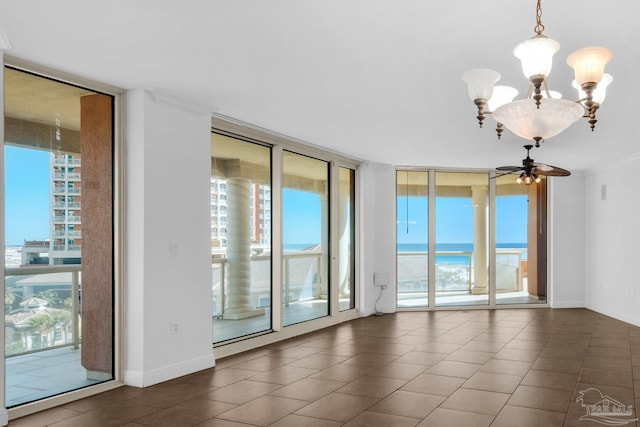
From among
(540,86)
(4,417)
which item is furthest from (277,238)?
(540,86)

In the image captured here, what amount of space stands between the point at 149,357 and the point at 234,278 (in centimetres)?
156

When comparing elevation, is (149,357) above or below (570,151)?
below

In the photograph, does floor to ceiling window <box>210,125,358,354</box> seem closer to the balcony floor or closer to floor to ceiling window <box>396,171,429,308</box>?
floor to ceiling window <box>396,171,429,308</box>

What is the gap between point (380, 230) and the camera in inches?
344

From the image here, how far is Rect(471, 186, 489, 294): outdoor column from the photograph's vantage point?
9289 mm

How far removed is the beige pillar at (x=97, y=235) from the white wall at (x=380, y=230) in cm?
474

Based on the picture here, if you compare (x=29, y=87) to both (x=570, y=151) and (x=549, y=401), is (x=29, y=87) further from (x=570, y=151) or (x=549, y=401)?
(x=570, y=151)

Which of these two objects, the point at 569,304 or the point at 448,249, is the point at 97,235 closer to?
the point at 448,249

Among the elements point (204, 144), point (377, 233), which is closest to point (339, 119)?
point (204, 144)

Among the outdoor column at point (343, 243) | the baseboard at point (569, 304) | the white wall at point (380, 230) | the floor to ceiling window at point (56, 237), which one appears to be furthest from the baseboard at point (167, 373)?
the baseboard at point (569, 304)

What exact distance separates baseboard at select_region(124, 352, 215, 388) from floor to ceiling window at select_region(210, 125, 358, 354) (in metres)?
0.48

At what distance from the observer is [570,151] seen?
7.34m

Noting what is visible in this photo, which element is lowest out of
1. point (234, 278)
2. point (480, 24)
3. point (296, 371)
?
point (296, 371)

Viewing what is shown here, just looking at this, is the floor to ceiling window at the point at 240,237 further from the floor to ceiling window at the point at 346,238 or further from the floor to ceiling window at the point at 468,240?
the floor to ceiling window at the point at 468,240
